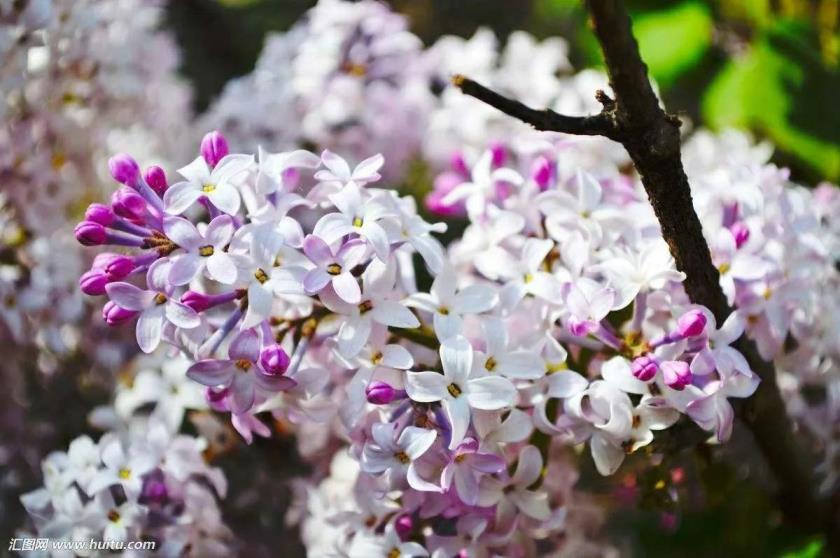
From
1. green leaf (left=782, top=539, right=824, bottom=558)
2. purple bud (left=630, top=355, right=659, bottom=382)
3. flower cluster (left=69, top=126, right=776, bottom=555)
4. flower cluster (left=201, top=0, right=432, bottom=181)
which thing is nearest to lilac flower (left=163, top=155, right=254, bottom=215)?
flower cluster (left=69, top=126, right=776, bottom=555)

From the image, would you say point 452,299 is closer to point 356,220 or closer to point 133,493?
point 356,220

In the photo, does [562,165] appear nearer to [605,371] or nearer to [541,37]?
[605,371]

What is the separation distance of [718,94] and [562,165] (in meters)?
0.35

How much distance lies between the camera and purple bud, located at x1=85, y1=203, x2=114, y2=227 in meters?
0.51

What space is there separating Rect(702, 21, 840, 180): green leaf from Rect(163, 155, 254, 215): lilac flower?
0.55 metres

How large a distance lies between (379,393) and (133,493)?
7.3 inches

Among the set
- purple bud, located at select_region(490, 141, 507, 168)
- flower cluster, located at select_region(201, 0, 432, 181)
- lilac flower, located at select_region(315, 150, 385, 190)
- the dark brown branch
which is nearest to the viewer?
the dark brown branch

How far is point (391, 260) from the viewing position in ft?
1.73

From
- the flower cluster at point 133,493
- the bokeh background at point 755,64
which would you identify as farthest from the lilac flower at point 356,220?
the bokeh background at point 755,64

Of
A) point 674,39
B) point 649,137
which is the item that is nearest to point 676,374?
point 649,137

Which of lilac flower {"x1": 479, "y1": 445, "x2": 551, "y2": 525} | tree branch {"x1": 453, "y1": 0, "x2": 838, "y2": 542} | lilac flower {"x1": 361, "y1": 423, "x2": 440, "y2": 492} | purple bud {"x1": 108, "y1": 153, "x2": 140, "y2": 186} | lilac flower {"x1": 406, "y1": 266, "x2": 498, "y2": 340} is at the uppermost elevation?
tree branch {"x1": 453, "y1": 0, "x2": 838, "y2": 542}

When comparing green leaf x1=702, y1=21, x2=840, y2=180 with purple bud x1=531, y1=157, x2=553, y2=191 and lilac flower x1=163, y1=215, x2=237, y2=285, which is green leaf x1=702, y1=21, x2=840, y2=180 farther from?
lilac flower x1=163, y1=215, x2=237, y2=285

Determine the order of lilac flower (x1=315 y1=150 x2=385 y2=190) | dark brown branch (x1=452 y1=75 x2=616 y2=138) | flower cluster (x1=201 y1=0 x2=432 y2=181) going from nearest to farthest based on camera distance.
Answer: dark brown branch (x1=452 y1=75 x2=616 y2=138) → lilac flower (x1=315 y1=150 x2=385 y2=190) → flower cluster (x1=201 y1=0 x2=432 y2=181)

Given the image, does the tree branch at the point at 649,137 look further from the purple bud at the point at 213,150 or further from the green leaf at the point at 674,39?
the green leaf at the point at 674,39
